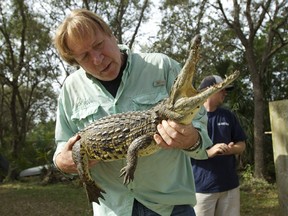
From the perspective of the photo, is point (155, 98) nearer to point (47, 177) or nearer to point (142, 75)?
point (142, 75)

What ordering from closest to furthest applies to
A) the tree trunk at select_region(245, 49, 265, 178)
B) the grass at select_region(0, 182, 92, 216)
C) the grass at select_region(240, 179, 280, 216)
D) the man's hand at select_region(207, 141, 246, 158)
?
the man's hand at select_region(207, 141, 246, 158) < the grass at select_region(240, 179, 280, 216) < the grass at select_region(0, 182, 92, 216) < the tree trunk at select_region(245, 49, 265, 178)

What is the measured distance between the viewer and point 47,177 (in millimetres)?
13953

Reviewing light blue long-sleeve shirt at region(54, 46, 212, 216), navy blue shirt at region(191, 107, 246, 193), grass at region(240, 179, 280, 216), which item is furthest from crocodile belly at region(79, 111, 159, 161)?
grass at region(240, 179, 280, 216)

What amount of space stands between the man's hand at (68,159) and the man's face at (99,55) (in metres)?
0.41

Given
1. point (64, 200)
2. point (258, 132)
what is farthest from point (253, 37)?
point (64, 200)

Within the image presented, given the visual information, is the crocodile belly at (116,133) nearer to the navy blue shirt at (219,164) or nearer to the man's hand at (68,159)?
the man's hand at (68,159)

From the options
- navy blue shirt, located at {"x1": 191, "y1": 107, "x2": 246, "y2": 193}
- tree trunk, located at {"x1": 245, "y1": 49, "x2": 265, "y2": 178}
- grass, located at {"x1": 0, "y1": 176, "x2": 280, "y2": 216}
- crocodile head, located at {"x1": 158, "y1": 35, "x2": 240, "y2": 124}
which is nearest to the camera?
crocodile head, located at {"x1": 158, "y1": 35, "x2": 240, "y2": 124}

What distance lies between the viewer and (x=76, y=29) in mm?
2252

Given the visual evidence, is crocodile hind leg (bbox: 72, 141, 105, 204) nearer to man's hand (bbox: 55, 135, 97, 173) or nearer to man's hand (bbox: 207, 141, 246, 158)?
man's hand (bbox: 55, 135, 97, 173)

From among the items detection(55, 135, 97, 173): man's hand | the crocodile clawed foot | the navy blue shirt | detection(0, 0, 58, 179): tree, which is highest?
detection(0, 0, 58, 179): tree

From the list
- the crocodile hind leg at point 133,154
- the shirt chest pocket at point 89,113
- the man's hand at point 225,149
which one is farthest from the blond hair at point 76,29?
the man's hand at point 225,149

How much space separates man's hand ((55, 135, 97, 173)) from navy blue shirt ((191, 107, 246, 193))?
2152mm

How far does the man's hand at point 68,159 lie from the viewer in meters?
2.34

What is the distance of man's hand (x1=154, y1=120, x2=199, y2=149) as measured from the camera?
1.91 m
